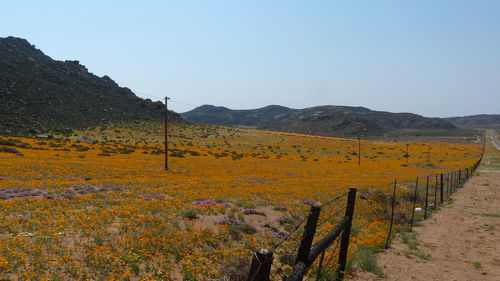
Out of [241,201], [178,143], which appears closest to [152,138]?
[178,143]

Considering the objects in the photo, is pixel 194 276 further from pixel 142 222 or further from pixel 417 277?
pixel 417 277

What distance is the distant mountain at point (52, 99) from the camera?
71.4 m

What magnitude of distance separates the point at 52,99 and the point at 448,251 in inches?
4196

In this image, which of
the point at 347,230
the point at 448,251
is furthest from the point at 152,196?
the point at 448,251

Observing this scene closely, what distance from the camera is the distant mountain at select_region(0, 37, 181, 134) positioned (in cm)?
7138

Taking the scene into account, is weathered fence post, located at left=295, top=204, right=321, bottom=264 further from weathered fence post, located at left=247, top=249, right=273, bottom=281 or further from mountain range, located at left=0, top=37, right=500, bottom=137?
mountain range, located at left=0, top=37, right=500, bottom=137

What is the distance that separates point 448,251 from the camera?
10.9 metres

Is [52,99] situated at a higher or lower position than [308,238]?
higher

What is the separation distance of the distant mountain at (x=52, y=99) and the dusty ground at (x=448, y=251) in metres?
77.5

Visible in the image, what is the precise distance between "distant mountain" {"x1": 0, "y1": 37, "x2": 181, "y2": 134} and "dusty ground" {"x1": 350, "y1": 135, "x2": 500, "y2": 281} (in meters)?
77.5

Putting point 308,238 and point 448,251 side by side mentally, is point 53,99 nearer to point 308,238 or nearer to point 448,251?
point 308,238

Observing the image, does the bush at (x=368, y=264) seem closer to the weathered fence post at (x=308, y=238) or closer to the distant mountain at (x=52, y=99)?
the weathered fence post at (x=308, y=238)

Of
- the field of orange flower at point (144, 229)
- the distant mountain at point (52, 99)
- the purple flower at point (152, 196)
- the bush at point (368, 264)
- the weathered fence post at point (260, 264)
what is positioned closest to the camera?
the weathered fence post at point (260, 264)

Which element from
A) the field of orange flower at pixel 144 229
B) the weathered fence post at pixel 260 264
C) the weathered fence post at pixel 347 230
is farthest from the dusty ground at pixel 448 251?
the weathered fence post at pixel 260 264
